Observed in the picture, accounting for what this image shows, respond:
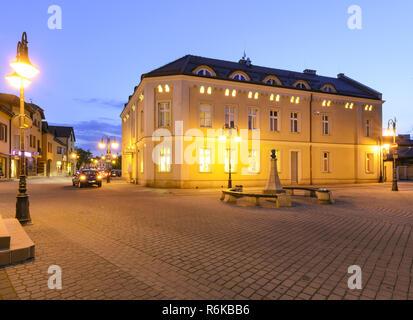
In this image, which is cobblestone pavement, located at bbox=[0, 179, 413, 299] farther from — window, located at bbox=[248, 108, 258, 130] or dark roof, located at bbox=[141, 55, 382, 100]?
dark roof, located at bbox=[141, 55, 382, 100]

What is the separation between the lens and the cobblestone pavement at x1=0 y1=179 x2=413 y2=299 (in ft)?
10.8

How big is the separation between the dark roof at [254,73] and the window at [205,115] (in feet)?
8.68

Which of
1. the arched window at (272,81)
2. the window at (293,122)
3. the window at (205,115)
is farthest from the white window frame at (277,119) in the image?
the window at (205,115)

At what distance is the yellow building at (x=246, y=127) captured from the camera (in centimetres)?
2045

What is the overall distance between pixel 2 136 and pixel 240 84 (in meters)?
28.3

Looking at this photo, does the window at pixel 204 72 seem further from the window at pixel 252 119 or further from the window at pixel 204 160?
the window at pixel 204 160

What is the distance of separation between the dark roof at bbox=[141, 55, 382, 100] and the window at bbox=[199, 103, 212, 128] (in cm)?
264

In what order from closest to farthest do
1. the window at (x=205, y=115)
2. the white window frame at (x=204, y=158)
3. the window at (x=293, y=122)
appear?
the white window frame at (x=204, y=158)
the window at (x=205, y=115)
the window at (x=293, y=122)

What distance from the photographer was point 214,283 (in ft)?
11.6

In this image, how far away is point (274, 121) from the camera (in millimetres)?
23906

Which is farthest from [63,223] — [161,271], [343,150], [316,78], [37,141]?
[37,141]

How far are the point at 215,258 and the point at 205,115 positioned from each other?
58.5ft

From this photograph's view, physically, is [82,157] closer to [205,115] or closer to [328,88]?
[205,115]

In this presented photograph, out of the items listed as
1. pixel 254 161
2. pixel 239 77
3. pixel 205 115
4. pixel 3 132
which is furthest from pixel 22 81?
pixel 3 132
